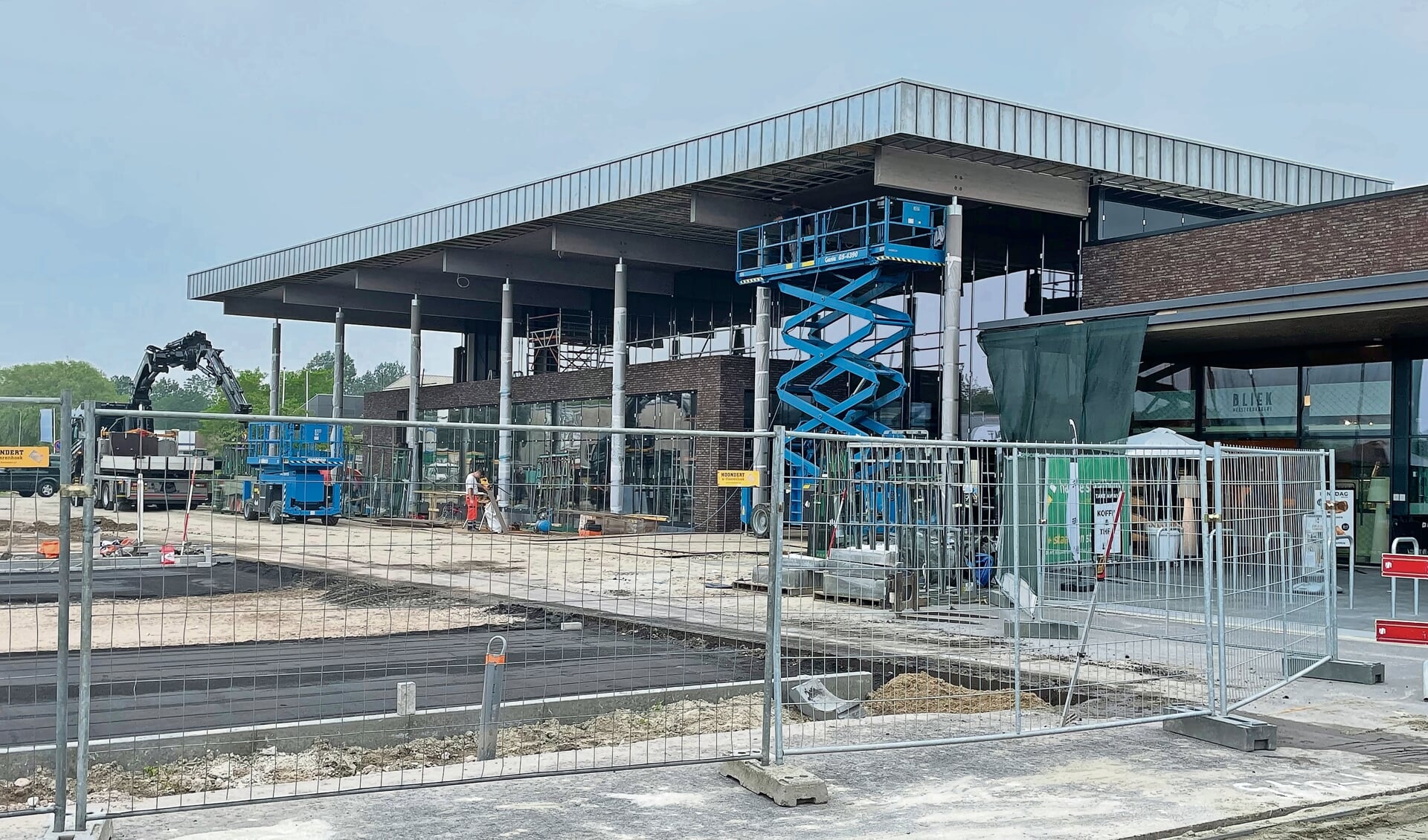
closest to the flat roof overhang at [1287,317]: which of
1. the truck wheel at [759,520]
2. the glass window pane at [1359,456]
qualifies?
the glass window pane at [1359,456]

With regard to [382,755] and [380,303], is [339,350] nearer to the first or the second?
[380,303]

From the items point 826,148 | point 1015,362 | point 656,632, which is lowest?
point 656,632

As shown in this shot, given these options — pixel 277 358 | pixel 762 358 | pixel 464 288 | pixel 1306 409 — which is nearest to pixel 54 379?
pixel 277 358

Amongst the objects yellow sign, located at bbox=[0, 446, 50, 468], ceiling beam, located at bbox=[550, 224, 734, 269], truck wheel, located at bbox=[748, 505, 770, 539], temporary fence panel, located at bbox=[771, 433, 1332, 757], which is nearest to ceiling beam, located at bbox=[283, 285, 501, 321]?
ceiling beam, located at bbox=[550, 224, 734, 269]

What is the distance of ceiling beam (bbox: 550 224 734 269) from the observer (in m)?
35.0

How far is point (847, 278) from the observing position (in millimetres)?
29266

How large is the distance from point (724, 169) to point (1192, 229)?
10373 mm

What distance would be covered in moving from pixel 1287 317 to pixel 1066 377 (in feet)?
15.2

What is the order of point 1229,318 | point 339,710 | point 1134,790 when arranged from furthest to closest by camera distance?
point 1229,318, point 339,710, point 1134,790

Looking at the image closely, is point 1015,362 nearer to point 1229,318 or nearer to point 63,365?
point 1229,318

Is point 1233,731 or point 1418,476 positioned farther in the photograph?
point 1418,476

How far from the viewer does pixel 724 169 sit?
27.9 metres

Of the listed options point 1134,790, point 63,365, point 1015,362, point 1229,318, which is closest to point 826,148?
point 1015,362

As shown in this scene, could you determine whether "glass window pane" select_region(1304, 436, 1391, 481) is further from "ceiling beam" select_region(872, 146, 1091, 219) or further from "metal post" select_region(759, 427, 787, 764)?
"metal post" select_region(759, 427, 787, 764)
